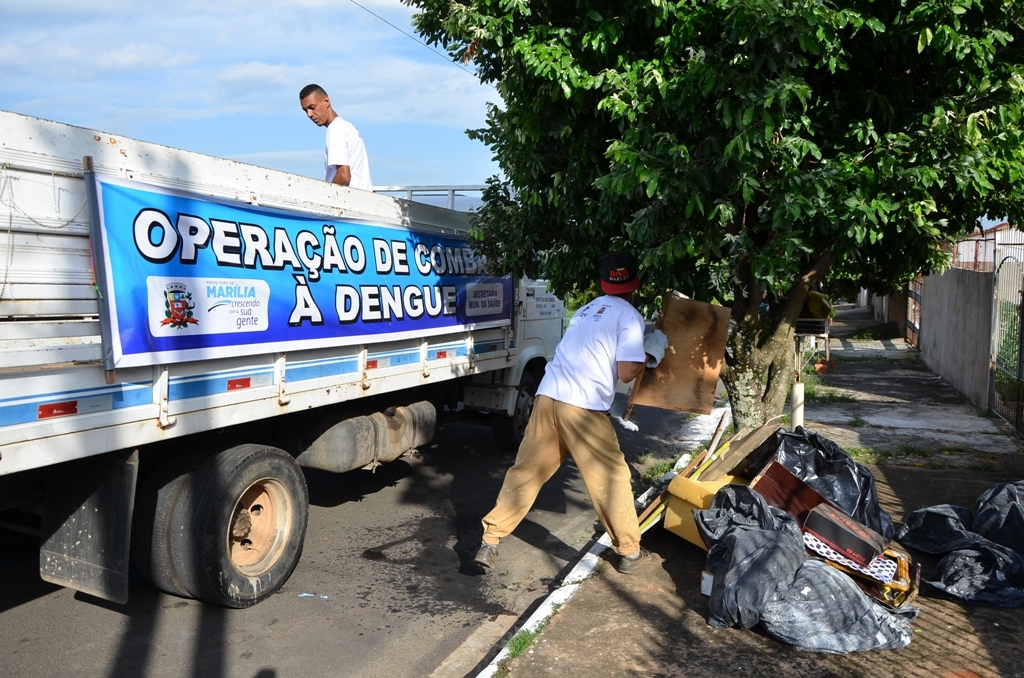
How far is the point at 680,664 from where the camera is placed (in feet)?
13.6

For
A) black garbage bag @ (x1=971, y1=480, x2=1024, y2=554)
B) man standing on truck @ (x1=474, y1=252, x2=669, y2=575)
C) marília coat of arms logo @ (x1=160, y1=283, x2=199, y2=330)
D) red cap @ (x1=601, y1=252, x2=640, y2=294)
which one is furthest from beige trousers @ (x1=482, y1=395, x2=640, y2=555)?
black garbage bag @ (x1=971, y1=480, x2=1024, y2=554)

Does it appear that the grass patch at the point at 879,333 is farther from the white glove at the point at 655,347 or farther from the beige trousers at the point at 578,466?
the beige trousers at the point at 578,466

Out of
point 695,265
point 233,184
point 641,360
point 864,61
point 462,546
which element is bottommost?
point 462,546

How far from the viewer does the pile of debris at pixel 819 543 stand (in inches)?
169

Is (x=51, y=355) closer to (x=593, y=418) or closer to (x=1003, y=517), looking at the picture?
(x=593, y=418)

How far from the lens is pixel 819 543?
494cm

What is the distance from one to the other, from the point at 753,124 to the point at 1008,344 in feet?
23.6

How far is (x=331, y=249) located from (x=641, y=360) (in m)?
2.13

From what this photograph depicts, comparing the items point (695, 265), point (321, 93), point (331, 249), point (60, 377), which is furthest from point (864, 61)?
point (60, 377)

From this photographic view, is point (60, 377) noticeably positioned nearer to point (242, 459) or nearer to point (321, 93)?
point (242, 459)

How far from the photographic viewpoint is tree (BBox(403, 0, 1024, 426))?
455cm

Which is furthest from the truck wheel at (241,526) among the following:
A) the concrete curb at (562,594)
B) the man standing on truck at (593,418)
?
the concrete curb at (562,594)

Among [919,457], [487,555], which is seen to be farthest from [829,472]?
[919,457]

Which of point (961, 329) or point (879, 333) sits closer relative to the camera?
point (961, 329)
